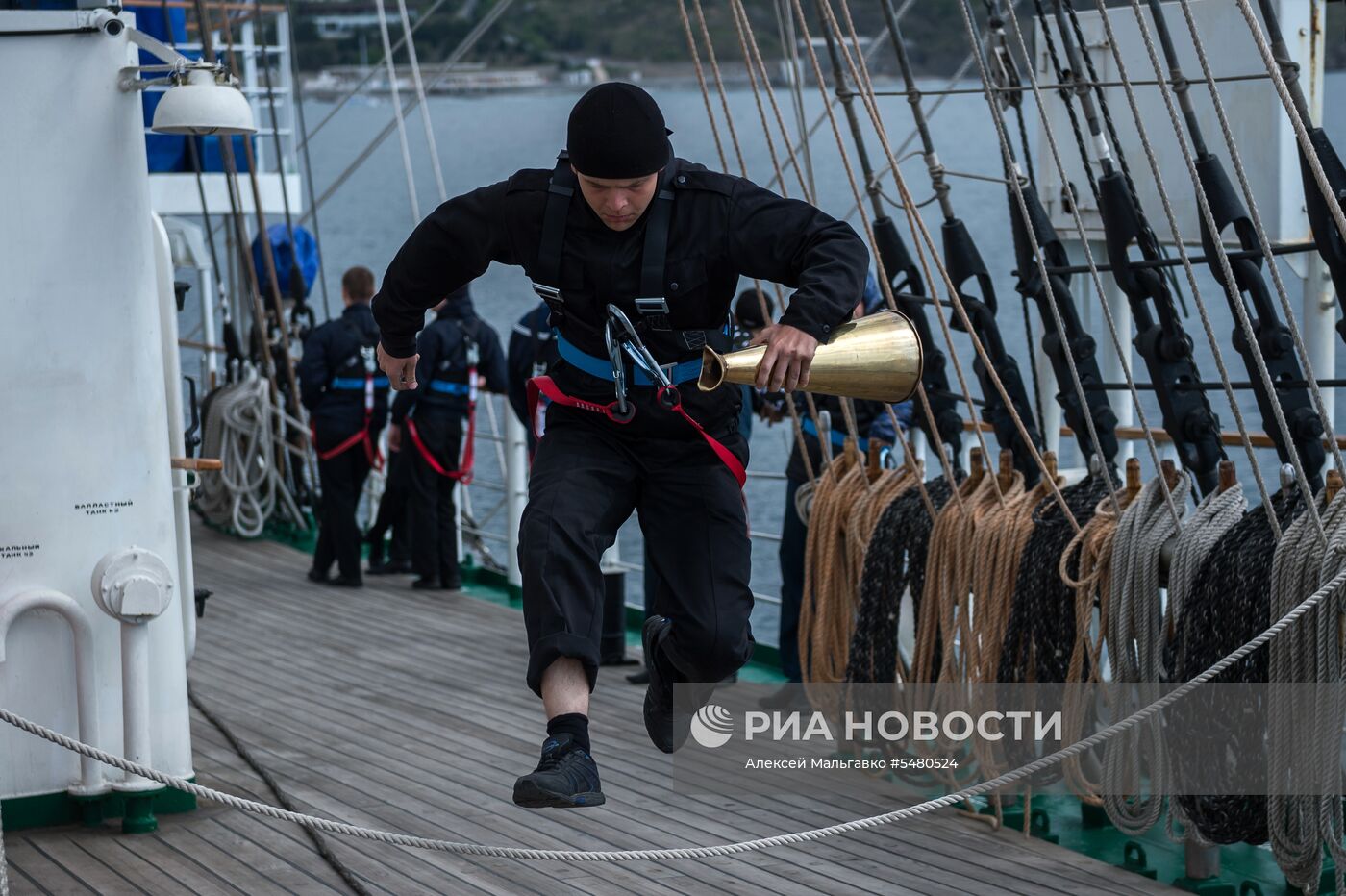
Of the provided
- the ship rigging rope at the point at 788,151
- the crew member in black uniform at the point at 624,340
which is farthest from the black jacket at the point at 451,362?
the crew member in black uniform at the point at 624,340

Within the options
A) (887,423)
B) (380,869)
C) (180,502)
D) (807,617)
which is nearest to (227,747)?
(180,502)

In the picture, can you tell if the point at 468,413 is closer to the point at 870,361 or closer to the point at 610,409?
the point at 610,409

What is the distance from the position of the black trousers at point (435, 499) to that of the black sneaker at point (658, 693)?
4.85 m

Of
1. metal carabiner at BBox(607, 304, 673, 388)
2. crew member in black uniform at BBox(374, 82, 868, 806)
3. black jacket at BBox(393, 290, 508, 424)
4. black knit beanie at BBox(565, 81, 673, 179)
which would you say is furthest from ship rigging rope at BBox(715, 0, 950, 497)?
black jacket at BBox(393, 290, 508, 424)

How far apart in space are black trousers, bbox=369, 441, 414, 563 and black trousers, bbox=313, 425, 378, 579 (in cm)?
14

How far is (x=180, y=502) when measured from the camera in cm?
537

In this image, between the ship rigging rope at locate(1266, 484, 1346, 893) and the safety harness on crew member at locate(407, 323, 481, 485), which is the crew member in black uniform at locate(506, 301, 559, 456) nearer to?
the safety harness on crew member at locate(407, 323, 481, 485)

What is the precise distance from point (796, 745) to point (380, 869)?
171cm

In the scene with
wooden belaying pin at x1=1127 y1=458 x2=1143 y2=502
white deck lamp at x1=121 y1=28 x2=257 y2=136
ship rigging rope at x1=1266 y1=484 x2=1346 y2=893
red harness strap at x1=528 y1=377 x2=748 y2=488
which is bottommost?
ship rigging rope at x1=1266 y1=484 x2=1346 y2=893

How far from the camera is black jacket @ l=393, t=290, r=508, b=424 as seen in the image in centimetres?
851

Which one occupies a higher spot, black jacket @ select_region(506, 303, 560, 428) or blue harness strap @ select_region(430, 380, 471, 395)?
black jacket @ select_region(506, 303, 560, 428)

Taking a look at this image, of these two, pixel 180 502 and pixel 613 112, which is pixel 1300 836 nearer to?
pixel 613 112

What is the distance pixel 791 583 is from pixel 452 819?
1710mm

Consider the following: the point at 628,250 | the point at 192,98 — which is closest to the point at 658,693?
the point at 628,250
